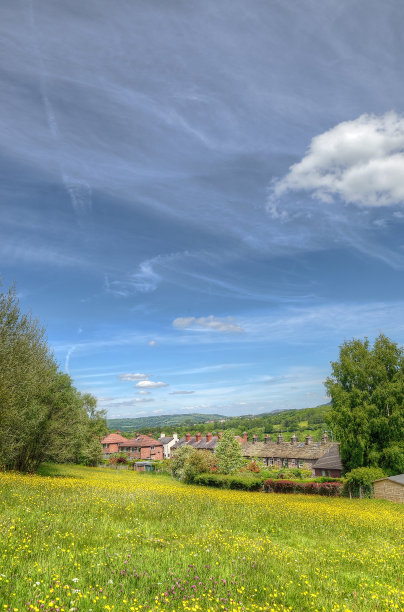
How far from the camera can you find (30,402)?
91.9 feet

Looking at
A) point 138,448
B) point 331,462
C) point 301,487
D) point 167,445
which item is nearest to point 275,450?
point 331,462

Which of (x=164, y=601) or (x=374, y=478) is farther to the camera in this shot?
(x=374, y=478)

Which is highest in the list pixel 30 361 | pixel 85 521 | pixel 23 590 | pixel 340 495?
pixel 30 361

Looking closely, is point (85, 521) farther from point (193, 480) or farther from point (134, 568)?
point (193, 480)

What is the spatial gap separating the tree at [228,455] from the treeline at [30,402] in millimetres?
22251

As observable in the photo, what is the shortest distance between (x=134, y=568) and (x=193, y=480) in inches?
1582

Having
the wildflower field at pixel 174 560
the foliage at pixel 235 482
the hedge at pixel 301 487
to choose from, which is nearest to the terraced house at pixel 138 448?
the foliage at pixel 235 482

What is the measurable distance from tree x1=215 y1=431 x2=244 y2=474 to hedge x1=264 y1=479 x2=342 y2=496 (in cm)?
1071

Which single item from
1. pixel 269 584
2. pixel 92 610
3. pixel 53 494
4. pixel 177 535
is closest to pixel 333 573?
pixel 269 584

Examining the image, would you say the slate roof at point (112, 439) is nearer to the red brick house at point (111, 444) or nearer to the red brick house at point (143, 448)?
the red brick house at point (111, 444)

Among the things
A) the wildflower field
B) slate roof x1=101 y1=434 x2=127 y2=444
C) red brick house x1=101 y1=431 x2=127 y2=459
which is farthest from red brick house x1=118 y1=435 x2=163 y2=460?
the wildflower field

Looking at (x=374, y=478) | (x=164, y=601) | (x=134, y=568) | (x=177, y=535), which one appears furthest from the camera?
(x=374, y=478)

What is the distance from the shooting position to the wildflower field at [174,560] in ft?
23.6

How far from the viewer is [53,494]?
54.1ft
